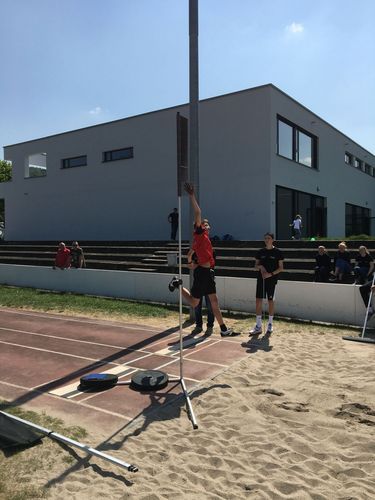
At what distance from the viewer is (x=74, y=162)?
25859 millimetres

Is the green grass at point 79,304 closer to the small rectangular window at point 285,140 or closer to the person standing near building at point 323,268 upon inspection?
the person standing near building at point 323,268

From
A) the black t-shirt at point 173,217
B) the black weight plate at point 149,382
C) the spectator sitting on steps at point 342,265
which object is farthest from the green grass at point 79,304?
the black t-shirt at point 173,217

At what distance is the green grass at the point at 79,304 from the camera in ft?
36.1

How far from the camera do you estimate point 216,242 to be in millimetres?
17438

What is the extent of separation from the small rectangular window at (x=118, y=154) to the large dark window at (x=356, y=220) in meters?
14.2

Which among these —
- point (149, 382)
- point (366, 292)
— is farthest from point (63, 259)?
point (149, 382)

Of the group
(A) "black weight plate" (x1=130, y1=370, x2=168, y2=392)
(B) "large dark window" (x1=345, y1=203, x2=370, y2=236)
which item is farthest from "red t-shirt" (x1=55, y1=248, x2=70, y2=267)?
(B) "large dark window" (x1=345, y1=203, x2=370, y2=236)

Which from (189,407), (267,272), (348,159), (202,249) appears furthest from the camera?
(348,159)

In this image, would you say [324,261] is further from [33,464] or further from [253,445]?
[33,464]

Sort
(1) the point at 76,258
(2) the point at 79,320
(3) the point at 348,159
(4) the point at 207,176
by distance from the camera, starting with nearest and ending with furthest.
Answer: (2) the point at 79,320 → (1) the point at 76,258 → (4) the point at 207,176 → (3) the point at 348,159

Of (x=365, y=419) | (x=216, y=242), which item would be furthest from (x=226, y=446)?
(x=216, y=242)

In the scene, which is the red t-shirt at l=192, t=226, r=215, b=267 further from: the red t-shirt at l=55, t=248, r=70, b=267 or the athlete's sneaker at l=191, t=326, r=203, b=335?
the red t-shirt at l=55, t=248, r=70, b=267

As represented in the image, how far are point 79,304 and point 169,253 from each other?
403 cm

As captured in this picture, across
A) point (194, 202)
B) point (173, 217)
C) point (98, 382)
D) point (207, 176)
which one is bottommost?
point (98, 382)
